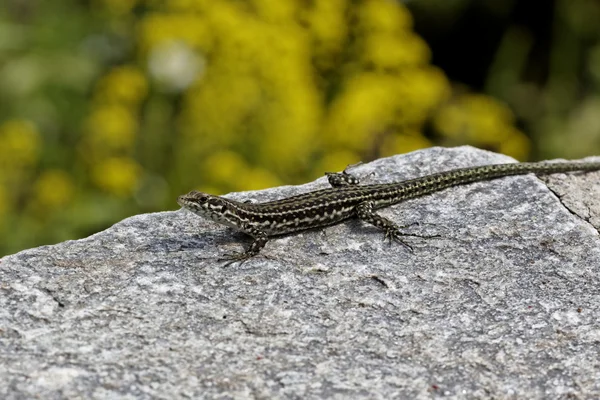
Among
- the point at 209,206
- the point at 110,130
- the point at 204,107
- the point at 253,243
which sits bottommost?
the point at 253,243

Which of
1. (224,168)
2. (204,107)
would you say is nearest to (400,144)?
(224,168)

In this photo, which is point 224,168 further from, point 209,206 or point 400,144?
point 209,206

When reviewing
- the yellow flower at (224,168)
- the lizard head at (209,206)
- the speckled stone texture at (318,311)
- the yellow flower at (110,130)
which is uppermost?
the yellow flower at (110,130)

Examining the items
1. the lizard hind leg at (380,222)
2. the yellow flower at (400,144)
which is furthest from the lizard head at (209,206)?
the yellow flower at (400,144)

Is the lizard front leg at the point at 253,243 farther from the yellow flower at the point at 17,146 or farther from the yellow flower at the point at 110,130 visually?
the yellow flower at the point at 17,146

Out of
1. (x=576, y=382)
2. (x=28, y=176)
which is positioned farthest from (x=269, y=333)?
(x=28, y=176)
